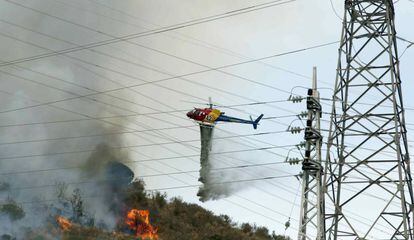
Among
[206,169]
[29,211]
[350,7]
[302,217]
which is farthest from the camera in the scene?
[29,211]

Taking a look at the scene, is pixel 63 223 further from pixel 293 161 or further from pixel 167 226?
pixel 293 161

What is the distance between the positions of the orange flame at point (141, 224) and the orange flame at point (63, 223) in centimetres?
885

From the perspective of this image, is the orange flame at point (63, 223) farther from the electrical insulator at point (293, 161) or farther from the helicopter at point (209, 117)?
the electrical insulator at point (293, 161)

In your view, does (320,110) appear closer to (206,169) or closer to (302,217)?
(302,217)

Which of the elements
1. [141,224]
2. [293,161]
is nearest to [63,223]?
[141,224]

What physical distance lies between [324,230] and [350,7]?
14.1 m

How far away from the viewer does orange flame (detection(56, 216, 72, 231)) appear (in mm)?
78938

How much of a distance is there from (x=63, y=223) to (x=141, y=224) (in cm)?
1387

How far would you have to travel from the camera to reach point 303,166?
36.7 m

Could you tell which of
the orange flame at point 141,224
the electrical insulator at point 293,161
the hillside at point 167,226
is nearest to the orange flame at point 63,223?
the hillside at point 167,226

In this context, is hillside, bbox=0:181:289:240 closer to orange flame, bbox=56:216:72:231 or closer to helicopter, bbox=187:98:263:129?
orange flame, bbox=56:216:72:231

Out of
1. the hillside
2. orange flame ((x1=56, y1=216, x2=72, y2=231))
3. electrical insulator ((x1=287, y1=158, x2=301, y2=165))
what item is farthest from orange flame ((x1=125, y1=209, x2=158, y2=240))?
electrical insulator ((x1=287, y1=158, x2=301, y2=165))

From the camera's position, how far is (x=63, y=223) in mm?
Result: 80375

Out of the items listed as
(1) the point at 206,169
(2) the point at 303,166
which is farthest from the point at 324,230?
(1) the point at 206,169
